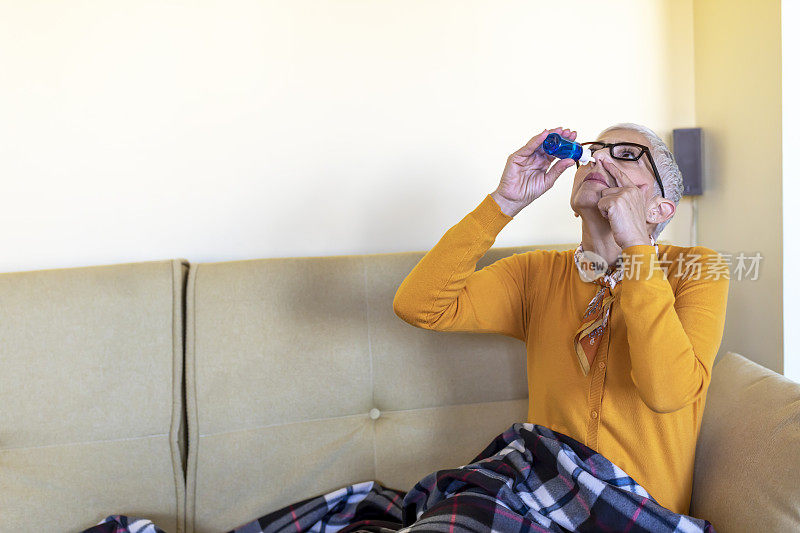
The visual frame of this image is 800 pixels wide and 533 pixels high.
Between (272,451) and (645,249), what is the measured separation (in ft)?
3.22

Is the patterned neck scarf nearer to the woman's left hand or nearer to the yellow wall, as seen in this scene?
the woman's left hand

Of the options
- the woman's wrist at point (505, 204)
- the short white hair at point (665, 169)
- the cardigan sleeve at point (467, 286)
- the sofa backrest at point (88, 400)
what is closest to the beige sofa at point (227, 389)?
the sofa backrest at point (88, 400)

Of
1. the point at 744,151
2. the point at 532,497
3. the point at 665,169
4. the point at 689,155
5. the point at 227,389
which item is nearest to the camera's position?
the point at 532,497

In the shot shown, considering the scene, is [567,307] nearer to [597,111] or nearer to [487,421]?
[487,421]

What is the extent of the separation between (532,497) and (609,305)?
1.35 ft

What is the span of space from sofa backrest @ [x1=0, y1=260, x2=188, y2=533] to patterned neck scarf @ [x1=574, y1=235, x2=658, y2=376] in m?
0.95

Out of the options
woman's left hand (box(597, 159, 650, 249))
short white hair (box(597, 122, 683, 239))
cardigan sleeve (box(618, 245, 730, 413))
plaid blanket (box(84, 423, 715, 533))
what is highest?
short white hair (box(597, 122, 683, 239))

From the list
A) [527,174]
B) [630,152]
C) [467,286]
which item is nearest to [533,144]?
[527,174]

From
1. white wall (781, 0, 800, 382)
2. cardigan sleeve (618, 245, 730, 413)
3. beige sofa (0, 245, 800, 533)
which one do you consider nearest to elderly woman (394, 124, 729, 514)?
cardigan sleeve (618, 245, 730, 413)

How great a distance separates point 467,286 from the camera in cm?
148

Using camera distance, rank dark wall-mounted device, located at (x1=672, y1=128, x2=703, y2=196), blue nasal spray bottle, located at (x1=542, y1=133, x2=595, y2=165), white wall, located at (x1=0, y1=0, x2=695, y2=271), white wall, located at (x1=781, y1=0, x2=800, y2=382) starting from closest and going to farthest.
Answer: blue nasal spray bottle, located at (x1=542, y1=133, x2=595, y2=165), white wall, located at (x1=781, y1=0, x2=800, y2=382), white wall, located at (x1=0, y1=0, x2=695, y2=271), dark wall-mounted device, located at (x1=672, y1=128, x2=703, y2=196)

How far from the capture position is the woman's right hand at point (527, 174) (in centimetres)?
139

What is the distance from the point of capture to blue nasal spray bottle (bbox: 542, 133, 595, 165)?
1356mm

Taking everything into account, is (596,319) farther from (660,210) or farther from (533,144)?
(533,144)
